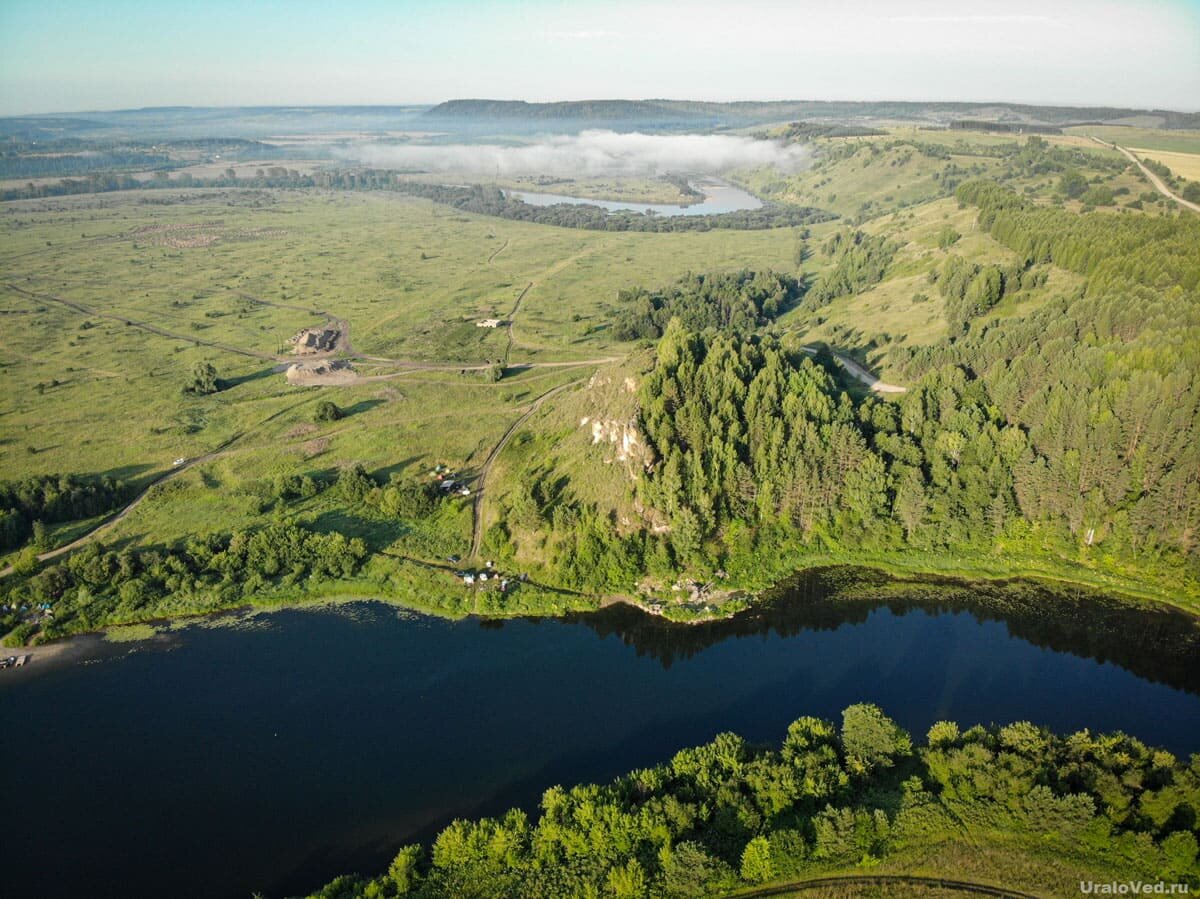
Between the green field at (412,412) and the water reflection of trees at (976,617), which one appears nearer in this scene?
the water reflection of trees at (976,617)

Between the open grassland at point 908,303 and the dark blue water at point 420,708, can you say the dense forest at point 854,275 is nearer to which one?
the open grassland at point 908,303

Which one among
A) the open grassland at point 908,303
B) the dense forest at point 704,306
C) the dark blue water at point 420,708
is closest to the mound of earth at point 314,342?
the dense forest at point 704,306

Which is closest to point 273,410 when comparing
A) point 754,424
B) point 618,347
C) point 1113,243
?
point 618,347

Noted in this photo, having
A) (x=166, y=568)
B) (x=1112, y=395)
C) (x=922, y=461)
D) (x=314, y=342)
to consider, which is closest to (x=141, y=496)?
(x=166, y=568)

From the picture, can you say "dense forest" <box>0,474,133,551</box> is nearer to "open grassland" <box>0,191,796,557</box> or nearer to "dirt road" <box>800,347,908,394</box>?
"open grassland" <box>0,191,796,557</box>

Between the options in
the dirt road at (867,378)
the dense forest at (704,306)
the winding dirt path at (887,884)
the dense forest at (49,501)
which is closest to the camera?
the winding dirt path at (887,884)

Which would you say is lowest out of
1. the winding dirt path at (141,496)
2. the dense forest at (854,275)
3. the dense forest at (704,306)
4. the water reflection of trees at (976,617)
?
the water reflection of trees at (976,617)

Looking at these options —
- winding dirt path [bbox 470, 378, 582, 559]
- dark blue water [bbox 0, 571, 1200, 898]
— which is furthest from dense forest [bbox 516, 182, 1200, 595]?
winding dirt path [bbox 470, 378, 582, 559]
